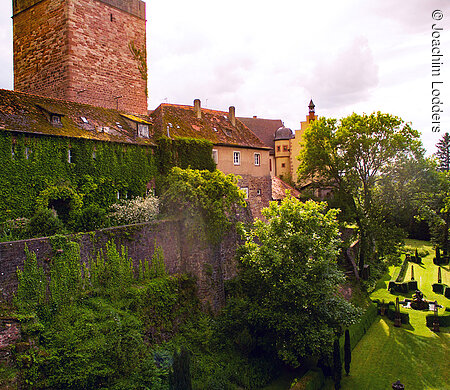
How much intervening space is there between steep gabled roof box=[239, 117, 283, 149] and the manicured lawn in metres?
28.2

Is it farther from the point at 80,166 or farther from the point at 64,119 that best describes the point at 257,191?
the point at 64,119

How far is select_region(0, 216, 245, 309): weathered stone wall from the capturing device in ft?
45.8

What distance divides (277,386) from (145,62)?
22.2 meters

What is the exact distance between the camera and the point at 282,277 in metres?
18.1

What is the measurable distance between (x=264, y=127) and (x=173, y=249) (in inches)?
1402

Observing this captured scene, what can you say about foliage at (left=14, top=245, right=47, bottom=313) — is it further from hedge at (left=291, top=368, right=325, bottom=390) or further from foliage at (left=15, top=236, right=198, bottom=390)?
hedge at (left=291, top=368, right=325, bottom=390)

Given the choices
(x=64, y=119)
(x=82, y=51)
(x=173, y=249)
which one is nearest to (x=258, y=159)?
(x=82, y=51)

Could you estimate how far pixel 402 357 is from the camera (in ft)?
67.8

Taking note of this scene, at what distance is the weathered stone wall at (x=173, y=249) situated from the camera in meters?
14.0

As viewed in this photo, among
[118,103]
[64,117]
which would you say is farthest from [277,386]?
[118,103]

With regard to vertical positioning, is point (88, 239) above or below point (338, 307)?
above

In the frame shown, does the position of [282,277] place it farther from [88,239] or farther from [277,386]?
[88,239]

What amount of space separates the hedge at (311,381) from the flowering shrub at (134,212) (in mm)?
9796

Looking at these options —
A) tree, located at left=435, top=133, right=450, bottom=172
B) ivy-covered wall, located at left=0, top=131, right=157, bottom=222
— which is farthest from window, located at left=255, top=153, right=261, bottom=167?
tree, located at left=435, top=133, right=450, bottom=172
